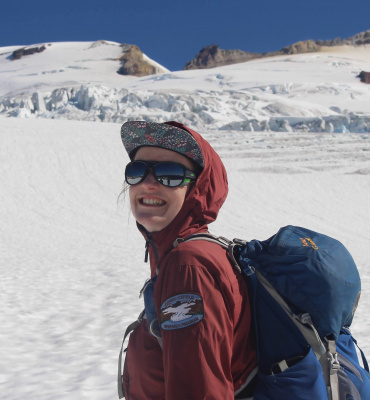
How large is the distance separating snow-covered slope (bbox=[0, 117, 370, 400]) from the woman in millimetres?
1679

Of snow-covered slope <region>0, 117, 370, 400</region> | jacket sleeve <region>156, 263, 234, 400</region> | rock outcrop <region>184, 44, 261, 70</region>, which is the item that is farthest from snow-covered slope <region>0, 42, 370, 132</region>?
rock outcrop <region>184, 44, 261, 70</region>

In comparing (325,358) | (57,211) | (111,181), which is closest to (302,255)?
(325,358)

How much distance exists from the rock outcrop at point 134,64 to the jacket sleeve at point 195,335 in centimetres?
7551

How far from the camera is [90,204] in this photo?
13.8 meters

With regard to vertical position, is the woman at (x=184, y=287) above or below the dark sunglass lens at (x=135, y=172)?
below

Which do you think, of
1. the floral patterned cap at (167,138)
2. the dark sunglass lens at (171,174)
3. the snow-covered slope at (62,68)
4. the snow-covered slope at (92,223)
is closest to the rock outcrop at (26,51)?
the snow-covered slope at (62,68)

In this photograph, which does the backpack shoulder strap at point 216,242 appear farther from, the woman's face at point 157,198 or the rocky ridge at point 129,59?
the rocky ridge at point 129,59

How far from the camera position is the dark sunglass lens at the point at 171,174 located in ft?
4.46

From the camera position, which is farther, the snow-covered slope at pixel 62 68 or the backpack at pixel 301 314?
the snow-covered slope at pixel 62 68

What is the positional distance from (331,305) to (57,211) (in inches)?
488

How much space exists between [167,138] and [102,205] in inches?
498

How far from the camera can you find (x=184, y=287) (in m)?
1.08

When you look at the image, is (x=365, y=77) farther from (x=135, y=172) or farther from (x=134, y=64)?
(x=135, y=172)

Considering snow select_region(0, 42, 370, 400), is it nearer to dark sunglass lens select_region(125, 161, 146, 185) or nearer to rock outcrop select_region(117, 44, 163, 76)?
dark sunglass lens select_region(125, 161, 146, 185)
